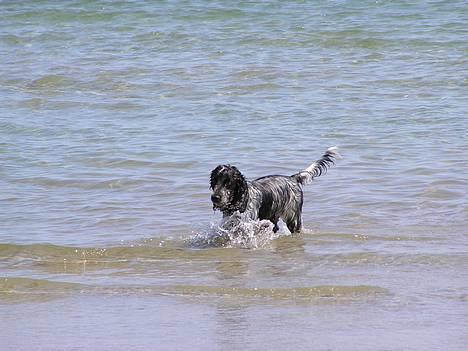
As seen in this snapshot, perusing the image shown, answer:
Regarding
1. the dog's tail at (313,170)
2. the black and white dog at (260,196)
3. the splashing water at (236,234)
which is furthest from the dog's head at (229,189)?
the dog's tail at (313,170)

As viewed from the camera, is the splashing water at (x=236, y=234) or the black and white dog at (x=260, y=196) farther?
the black and white dog at (x=260, y=196)

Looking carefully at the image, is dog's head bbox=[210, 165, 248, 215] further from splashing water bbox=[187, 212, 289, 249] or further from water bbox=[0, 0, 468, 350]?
water bbox=[0, 0, 468, 350]

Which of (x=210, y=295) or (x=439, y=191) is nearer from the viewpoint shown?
(x=210, y=295)

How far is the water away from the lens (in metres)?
7.24

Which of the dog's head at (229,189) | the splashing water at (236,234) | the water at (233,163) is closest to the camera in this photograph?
the water at (233,163)

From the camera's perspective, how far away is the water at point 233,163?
724 centimetres

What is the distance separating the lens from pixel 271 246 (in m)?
9.99

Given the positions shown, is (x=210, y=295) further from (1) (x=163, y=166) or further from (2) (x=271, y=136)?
(2) (x=271, y=136)

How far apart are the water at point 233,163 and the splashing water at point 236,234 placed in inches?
1.2

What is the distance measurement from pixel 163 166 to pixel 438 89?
18.8 feet

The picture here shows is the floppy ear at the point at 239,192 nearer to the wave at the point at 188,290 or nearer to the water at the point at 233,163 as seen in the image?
the water at the point at 233,163

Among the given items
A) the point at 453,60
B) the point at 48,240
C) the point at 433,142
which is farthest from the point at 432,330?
the point at 453,60

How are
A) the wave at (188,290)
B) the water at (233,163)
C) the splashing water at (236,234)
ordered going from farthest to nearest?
the splashing water at (236,234) → the wave at (188,290) → the water at (233,163)

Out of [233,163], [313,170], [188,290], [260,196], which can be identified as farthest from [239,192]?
[233,163]
